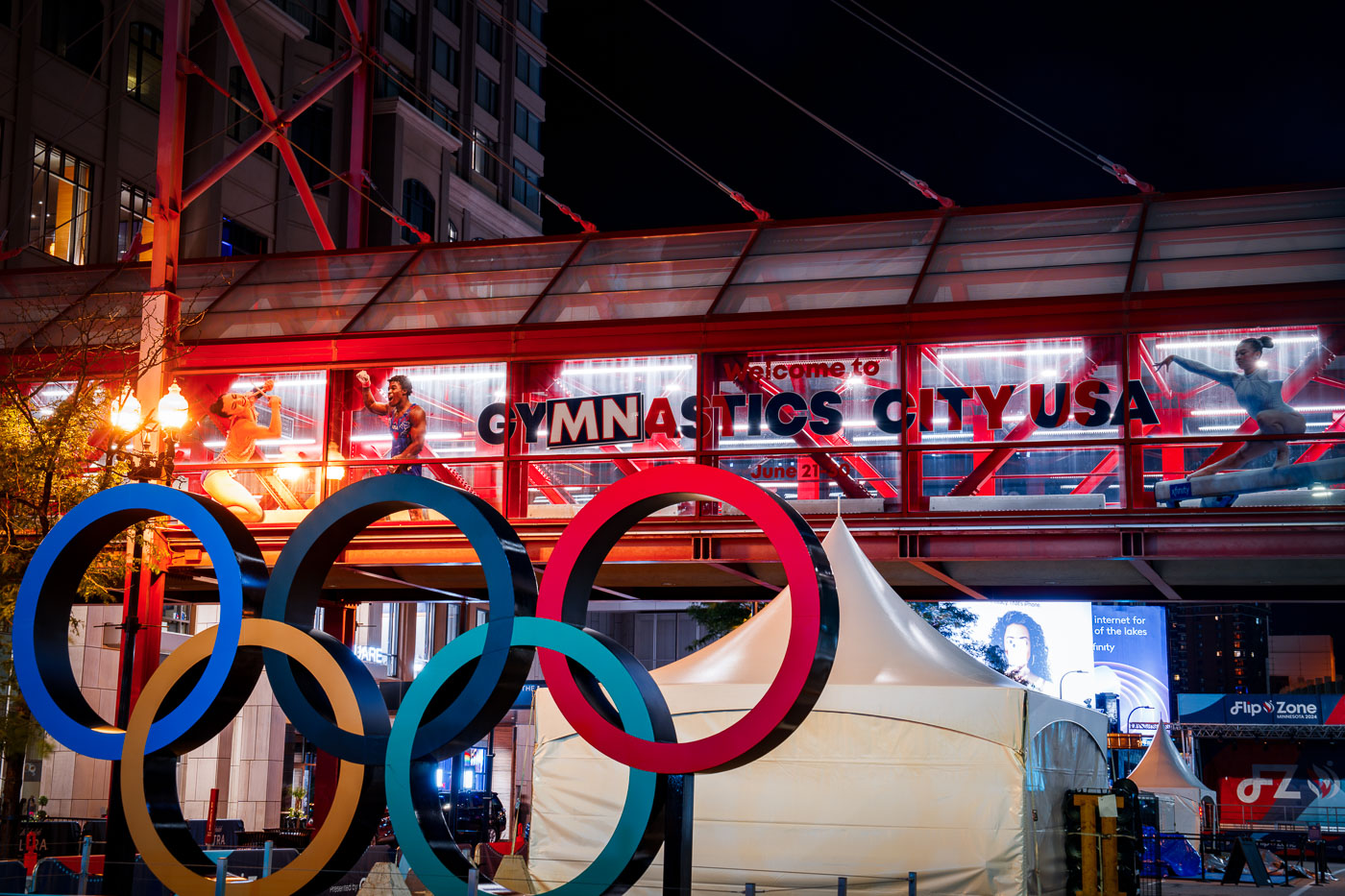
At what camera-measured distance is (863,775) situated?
13.9 metres

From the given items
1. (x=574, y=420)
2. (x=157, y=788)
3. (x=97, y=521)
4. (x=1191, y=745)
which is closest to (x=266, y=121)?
(x=574, y=420)

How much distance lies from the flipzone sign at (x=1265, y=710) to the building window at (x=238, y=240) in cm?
3569

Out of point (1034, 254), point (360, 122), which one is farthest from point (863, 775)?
point (360, 122)

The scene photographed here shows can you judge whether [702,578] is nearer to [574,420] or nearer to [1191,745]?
[574,420]

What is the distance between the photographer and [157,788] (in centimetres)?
1088

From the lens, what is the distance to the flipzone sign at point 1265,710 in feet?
156

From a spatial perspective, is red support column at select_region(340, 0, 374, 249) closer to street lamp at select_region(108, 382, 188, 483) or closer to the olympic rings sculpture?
street lamp at select_region(108, 382, 188, 483)

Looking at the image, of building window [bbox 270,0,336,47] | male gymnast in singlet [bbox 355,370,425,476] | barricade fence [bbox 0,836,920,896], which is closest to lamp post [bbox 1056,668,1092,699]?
building window [bbox 270,0,336,47]

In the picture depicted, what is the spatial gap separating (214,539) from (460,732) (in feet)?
8.68

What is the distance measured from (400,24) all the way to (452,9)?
18.7 ft

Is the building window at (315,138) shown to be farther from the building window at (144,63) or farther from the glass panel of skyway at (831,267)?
the glass panel of skyway at (831,267)

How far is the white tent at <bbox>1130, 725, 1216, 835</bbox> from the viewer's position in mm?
33969

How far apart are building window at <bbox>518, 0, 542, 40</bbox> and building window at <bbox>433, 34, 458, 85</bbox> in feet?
24.2

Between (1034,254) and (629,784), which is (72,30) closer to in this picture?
(1034,254)
